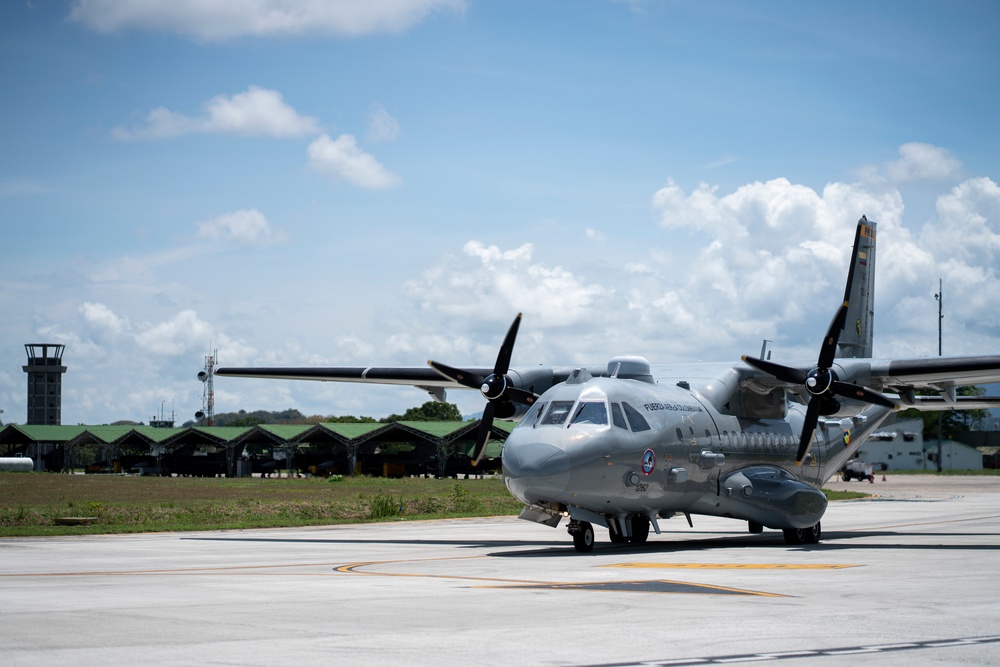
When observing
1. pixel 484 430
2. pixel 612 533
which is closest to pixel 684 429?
pixel 612 533

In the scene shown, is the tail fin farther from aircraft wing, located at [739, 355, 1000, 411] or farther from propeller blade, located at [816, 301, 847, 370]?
propeller blade, located at [816, 301, 847, 370]

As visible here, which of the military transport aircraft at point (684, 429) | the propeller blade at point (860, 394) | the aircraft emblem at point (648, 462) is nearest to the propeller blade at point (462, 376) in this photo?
Result: the military transport aircraft at point (684, 429)

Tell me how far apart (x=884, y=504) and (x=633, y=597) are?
38.2 meters

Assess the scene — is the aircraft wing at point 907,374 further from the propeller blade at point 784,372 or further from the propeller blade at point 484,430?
the propeller blade at point 484,430

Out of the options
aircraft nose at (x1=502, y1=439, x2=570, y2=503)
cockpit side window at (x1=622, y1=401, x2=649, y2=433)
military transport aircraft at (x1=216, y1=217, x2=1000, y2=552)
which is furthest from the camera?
cockpit side window at (x1=622, y1=401, x2=649, y2=433)

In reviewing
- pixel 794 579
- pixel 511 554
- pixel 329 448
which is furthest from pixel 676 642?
pixel 329 448

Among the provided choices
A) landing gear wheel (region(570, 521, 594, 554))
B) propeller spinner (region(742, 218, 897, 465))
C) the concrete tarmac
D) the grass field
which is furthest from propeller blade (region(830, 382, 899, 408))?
the grass field

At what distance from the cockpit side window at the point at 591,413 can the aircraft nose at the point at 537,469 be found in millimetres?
1150

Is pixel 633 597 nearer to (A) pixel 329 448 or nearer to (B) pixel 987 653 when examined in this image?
(B) pixel 987 653

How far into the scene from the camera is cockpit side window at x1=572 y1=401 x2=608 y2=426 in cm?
2189

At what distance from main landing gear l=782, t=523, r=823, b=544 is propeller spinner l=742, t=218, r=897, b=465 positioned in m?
1.61

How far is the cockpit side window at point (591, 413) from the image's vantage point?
21.9 meters

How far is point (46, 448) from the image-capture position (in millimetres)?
117125

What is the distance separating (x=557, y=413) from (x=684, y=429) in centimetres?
328
